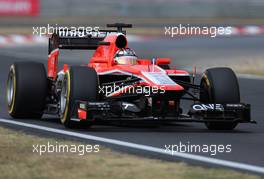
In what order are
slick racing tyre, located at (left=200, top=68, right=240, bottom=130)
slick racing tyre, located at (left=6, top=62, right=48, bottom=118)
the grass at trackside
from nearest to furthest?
1. the grass at trackside
2. slick racing tyre, located at (left=200, top=68, right=240, bottom=130)
3. slick racing tyre, located at (left=6, top=62, right=48, bottom=118)

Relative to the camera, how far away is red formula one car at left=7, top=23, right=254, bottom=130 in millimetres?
14172

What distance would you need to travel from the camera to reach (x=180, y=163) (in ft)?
35.7

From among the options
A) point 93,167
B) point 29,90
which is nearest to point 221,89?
point 29,90

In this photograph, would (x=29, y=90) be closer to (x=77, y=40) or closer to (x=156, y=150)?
(x=77, y=40)

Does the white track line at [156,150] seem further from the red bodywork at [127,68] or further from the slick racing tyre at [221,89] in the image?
the slick racing tyre at [221,89]

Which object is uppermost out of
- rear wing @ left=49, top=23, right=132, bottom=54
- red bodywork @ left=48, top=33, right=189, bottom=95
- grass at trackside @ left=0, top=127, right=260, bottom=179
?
rear wing @ left=49, top=23, right=132, bottom=54

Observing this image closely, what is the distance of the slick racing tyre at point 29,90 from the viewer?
1584cm

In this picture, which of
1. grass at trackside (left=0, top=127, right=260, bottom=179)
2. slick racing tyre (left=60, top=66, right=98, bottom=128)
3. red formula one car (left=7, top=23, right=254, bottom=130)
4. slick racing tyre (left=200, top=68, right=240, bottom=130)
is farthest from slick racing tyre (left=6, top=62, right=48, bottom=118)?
grass at trackside (left=0, top=127, right=260, bottom=179)

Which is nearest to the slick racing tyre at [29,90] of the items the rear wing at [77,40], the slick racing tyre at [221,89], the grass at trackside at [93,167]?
the rear wing at [77,40]

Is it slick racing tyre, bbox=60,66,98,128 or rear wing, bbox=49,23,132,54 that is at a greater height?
rear wing, bbox=49,23,132,54

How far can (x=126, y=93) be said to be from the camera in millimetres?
14555

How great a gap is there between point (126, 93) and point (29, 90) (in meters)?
1.96

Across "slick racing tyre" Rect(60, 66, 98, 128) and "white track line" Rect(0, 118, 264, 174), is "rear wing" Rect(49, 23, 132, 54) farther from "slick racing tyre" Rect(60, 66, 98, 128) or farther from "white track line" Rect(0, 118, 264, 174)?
"slick racing tyre" Rect(60, 66, 98, 128)

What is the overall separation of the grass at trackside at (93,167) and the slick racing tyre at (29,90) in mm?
3803
